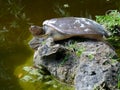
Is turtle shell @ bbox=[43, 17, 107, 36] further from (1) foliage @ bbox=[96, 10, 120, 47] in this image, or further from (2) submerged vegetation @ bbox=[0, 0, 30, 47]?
→ (2) submerged vegetation @ bbox=[0, 0, 30, 47]

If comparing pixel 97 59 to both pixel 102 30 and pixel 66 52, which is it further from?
pixel 102 30

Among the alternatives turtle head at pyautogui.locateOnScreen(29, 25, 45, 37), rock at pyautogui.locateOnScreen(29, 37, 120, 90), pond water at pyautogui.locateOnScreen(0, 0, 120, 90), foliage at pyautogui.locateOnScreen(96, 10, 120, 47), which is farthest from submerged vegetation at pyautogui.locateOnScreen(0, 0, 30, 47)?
foliage at pyautogui.locateOnScreen(96, 10, 120, 47)

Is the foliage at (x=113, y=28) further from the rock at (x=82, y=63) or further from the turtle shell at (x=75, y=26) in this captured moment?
the rock at (x=82, y=63)

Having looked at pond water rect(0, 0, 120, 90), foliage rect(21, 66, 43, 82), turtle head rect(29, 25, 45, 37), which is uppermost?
turtle head rect(29, 25, 45, 37)

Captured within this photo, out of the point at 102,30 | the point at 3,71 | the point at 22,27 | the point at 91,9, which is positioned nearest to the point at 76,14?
the point at 91,9

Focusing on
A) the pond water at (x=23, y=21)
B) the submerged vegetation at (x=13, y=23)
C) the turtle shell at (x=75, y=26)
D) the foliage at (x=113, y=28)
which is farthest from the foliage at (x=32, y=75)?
the foliage at (x=113, y=28)

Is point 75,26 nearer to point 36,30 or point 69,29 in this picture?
point 69,29

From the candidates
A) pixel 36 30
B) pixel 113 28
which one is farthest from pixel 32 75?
pixel 113 28
